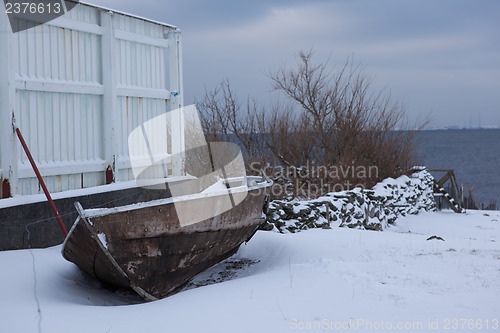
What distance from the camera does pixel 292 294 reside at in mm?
5152

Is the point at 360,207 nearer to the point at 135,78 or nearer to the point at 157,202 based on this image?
the point at 135,78

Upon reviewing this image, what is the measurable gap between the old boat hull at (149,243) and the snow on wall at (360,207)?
9.47 feet

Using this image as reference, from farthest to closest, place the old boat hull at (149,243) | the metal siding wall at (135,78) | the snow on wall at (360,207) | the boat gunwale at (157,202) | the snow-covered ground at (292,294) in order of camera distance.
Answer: the snow on wall at (360,207) → the metal siding wall at (135,78) → the old boat hull at (149,243) → the boat gunwale at (157,202) → the snow-covered ground at (292,294)

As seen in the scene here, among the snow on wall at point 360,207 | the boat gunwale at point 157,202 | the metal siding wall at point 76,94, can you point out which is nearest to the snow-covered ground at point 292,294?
the boat gunwale at point 157,202

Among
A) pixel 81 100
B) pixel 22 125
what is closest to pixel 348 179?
pixel 81 100

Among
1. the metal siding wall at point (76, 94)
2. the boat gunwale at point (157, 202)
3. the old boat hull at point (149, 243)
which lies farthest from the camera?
the metal siding wall at point (76, 94)

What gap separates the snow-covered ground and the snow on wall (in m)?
1.77

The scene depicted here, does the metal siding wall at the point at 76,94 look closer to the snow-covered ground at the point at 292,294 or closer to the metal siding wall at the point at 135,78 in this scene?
the metal siding wall at the point at 135,78

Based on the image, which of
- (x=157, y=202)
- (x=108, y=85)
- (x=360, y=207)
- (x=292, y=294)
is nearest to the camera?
(x=292, y=294)

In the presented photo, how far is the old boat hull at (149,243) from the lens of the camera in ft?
16.4

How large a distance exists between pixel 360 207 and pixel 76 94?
6998 mm

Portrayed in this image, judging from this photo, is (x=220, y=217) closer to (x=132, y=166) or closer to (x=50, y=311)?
(x=50, y=311)

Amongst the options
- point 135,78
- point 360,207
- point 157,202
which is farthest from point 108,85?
point 360,207

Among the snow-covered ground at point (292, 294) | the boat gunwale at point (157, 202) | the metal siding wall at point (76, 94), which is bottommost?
the snow-covered ground at point (292, 294)
